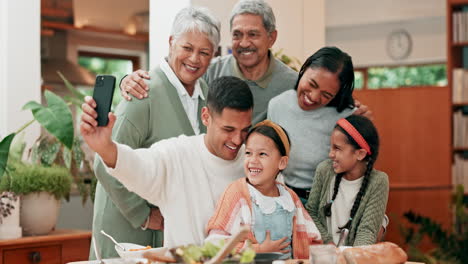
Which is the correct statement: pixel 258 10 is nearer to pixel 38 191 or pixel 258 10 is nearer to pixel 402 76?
pixel 38 191

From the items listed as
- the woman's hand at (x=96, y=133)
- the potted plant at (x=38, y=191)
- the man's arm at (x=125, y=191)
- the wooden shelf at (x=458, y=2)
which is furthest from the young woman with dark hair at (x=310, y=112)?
the wooden shelf at (x=458, y=2)

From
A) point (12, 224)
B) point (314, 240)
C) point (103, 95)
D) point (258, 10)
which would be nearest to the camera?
point (103, 95)

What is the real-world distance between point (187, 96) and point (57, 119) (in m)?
0.88

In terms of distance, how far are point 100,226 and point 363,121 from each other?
3.45 feet

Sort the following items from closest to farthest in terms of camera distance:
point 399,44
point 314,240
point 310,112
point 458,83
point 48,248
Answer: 1. point 314,240
2. point 310,112
3. point 48,248
4. point 458,83
5. point 399,44

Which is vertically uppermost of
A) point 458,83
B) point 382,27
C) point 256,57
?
point 382,27

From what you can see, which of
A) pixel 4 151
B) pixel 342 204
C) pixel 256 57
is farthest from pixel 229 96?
pixel 4 151

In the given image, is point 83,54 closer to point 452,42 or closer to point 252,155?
point 452,42

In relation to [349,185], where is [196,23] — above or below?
above

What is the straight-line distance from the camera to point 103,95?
1.95 metres

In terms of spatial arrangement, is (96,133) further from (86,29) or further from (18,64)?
(86,29)

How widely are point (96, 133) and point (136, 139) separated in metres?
0.59

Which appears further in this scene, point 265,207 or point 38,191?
point 38,191

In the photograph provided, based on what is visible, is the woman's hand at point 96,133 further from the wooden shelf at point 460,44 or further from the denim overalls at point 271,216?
the wooden shelf at point 460,44
